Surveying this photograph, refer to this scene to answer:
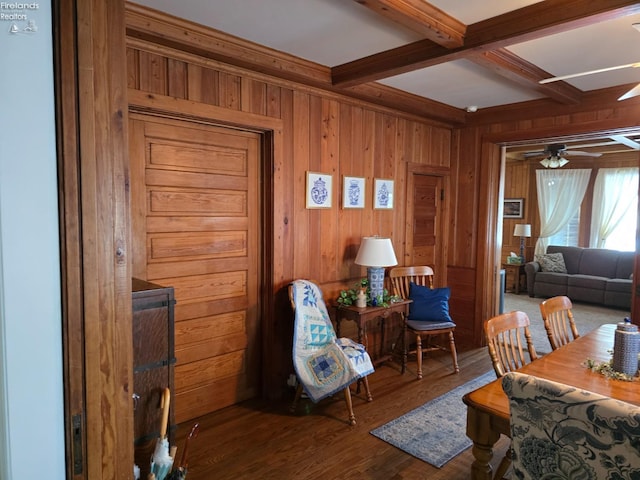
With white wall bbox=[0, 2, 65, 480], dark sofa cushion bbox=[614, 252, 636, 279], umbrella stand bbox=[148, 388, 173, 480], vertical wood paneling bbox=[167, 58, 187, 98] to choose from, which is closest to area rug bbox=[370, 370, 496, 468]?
umbrella stand bbox=[148, 388, 173, 480]

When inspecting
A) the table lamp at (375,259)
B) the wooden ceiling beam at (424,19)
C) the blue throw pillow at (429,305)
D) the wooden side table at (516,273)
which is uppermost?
the wooden ceiling beam at (424,19)

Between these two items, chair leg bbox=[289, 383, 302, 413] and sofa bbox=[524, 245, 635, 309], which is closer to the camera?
chair leg bbox=[289, 383, 302, 413]

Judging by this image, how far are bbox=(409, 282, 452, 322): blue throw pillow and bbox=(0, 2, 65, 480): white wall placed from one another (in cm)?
333

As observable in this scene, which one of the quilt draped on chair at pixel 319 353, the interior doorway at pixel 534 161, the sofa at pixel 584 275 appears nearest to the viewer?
the quilt draped on chair at pixel 319 353

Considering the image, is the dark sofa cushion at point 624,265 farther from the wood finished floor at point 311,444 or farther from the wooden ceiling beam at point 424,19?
the wooden ceiling beam at point 424,19

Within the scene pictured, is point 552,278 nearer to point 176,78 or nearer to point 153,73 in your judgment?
point 176,78

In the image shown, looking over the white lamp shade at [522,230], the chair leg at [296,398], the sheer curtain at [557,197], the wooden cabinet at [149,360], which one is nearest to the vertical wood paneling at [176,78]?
the wooden cabinet at [149,360]

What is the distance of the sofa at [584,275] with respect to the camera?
6.75 meters

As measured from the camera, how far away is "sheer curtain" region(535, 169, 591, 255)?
785 cm

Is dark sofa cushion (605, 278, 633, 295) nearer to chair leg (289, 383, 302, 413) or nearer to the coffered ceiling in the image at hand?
the coffered ceiling

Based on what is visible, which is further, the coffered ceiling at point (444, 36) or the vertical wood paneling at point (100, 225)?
the coffered ceiling at point (444, 36)

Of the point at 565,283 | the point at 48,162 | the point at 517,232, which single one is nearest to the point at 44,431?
the point at 48,162

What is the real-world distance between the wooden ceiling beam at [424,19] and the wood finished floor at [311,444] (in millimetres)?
2450

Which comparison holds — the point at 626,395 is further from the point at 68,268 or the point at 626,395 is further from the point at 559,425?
the point at 68,268
